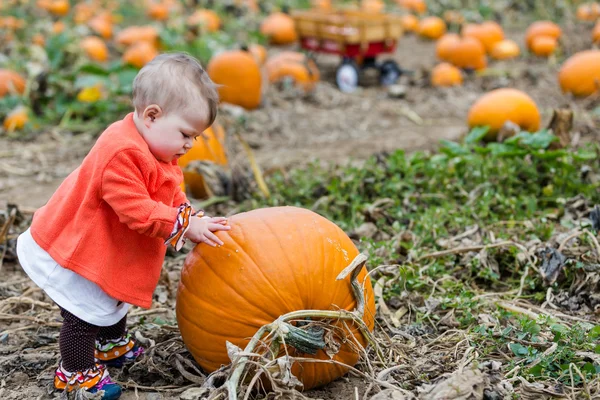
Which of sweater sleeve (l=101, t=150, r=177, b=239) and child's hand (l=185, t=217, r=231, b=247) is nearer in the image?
sweater sleeve (l=101, t=150, r=177, b=239)

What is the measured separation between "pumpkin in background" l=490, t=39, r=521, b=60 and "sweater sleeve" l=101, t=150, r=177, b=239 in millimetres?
8785

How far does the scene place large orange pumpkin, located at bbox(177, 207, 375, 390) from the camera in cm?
263

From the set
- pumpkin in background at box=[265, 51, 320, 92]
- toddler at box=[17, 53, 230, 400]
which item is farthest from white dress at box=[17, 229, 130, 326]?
pumpkin in background at box=[265, 51, 320, 92]

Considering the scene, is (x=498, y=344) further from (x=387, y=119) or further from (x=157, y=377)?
(x=387, y=119)

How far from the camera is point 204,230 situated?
2.69m

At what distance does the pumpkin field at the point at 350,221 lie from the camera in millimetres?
2643

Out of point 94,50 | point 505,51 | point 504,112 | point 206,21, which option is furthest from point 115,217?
point 206,21

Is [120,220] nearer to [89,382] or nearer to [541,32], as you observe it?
[89,382]

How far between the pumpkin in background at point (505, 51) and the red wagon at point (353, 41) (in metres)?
1.94

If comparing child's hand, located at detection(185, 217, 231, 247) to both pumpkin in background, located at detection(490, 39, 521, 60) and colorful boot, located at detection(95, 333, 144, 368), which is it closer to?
colorful boot, located at detection(95, 333, 144, 368)

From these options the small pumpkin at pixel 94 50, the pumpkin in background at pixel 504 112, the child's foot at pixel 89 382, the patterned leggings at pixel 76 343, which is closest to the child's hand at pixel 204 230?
the patterned leggings at pixel 76 343

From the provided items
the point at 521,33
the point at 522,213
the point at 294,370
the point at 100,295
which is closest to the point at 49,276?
the point at 100,295

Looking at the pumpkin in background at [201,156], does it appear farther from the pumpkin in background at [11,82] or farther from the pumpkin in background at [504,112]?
the pumpkin in background at [11,82]

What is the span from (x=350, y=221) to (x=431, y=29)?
8.56 metres
